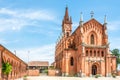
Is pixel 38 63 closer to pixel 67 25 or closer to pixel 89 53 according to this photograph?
pixel 67 25

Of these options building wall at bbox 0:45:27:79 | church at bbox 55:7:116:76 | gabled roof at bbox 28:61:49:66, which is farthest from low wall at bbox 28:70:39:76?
gabled roof at bbox 28:61:49:66

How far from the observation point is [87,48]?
247 ft

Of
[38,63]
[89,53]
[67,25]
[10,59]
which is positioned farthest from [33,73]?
[38,63]

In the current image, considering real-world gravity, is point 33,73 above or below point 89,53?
below

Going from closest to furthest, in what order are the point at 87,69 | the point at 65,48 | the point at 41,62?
the point at 87,69 < the point at 65,48 < the point at 41,62

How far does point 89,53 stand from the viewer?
75.4m

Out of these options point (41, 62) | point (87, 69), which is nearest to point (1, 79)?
point (87, 69)

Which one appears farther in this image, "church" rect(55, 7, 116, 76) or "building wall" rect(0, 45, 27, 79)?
"church" rect(55, 7, 116, 76)

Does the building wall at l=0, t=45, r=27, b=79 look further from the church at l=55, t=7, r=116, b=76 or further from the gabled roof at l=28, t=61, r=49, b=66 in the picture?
the gabled roof at l=28, t=61, r=49, b=66

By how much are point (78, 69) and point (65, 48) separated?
7.67 meters

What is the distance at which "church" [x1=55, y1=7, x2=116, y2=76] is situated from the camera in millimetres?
74938

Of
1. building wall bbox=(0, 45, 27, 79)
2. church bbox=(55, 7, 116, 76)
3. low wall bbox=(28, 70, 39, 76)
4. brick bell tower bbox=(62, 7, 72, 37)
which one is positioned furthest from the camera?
brick bell tower bbox=(62, 7, 72, 37)

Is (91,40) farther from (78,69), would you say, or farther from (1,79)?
(1,79)

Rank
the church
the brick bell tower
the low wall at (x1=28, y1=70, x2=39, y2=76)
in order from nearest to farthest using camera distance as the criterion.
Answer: the church
the low wall at (x1=28, y1=70, x2=39, y2=76)
the brick bell tower
